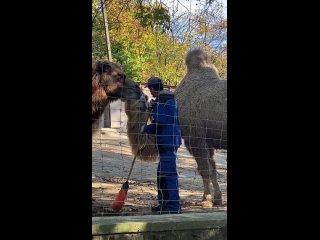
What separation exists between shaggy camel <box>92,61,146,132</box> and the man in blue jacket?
460mm

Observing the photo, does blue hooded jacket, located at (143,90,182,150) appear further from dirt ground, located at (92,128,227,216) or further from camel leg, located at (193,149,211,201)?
camel leg, located at (193,149,211,201)

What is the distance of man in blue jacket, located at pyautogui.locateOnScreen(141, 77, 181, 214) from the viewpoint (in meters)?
7.04

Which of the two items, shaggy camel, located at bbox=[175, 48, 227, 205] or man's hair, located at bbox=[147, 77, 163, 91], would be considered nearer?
man's hair, located at bbox=[147, 77, 163, 91]

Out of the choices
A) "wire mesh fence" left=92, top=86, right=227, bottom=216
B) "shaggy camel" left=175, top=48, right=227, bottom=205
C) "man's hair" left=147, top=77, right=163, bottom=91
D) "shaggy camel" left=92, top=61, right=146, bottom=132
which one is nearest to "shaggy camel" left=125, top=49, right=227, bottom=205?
"shaggy camel" left=175, top=48, right=227, bottom=205

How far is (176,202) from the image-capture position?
23.0ft

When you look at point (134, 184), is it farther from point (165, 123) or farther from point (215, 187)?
point (165, 123)

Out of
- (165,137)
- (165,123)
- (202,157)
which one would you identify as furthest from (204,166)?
(165,123)

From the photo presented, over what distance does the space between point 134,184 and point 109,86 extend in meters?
2.96

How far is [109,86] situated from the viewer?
753 centimetres

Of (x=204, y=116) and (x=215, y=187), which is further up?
(x=204, y=116)

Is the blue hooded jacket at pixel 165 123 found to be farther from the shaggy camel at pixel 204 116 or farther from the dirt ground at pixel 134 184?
the shaggy camel at pixel 204 116
